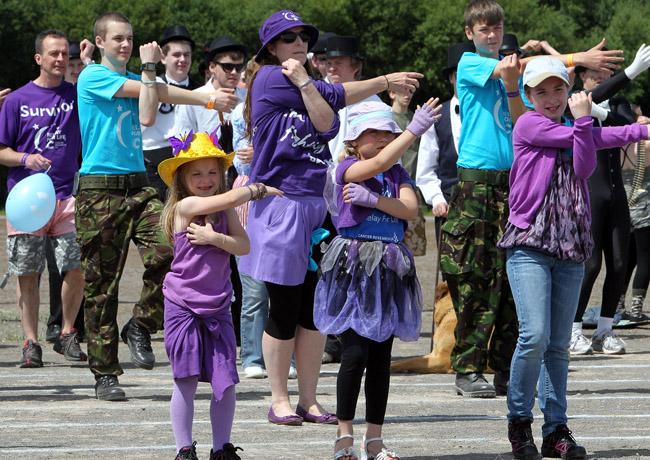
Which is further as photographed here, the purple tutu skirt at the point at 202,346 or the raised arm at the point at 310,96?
the raised arm at the point at 310,96

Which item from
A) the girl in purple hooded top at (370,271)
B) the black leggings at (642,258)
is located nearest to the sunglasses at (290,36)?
the girl in purple hooded top at (370,271)

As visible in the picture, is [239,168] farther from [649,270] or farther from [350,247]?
[649,270]

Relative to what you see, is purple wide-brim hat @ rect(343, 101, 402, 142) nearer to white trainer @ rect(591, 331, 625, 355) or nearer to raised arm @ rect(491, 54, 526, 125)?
raised arm @ rect(491, 54, 526, 125)

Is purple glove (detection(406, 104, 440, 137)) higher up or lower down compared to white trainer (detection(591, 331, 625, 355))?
higher up

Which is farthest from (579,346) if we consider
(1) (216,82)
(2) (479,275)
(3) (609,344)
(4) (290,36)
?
(4) (290,36)

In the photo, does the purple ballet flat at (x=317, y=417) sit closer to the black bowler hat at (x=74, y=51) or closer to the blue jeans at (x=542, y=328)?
the blue jeans at (x=542, y=328)

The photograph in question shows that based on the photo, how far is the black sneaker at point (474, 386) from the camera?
29.0 feet

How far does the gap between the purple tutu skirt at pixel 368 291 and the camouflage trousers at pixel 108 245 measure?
2.08 m

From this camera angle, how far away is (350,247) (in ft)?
22.8

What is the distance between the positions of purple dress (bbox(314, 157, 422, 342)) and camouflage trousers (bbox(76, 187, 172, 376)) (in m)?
2.05

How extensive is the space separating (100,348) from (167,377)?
3.87 ft

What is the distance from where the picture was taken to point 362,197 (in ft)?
22.7

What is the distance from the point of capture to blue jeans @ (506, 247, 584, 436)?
22.1 ft

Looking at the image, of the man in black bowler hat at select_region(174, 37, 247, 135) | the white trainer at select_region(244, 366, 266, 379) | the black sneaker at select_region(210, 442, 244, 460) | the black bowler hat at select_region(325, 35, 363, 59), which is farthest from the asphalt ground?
the black bowler hat at select_region(325, 35, 363, 59)
